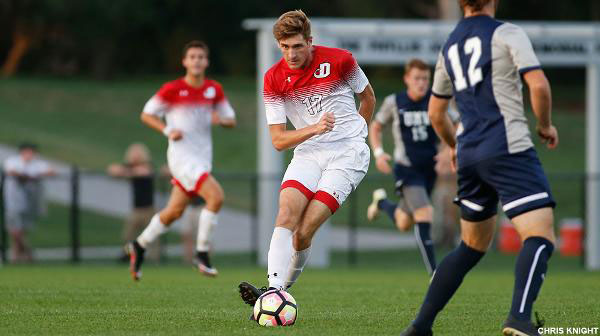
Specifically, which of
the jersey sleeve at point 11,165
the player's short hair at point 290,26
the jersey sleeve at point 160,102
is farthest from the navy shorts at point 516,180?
the jersey sleeve at point 11,165

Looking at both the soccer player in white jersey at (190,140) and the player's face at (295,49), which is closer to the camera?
the player's face at (295,49)

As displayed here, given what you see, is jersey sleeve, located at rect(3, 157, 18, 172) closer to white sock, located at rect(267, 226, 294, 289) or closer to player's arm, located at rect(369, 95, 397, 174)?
player's arm, located at rect(369, 95, 397, 174)

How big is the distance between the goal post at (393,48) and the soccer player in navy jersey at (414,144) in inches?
199

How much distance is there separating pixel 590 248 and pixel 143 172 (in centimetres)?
771

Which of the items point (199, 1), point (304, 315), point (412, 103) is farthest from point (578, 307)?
point (199, 1)

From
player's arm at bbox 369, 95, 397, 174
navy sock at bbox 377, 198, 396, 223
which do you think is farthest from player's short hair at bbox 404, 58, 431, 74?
navy sock at bbox 377, 198, 396, 223

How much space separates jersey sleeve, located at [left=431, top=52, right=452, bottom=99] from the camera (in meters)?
6.52

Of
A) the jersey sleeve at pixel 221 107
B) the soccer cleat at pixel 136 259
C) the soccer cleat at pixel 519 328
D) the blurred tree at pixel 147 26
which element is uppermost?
the blurred tree at pixel 147 26

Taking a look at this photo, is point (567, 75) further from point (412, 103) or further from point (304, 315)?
point (304, 315)

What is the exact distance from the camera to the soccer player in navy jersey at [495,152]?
615cm

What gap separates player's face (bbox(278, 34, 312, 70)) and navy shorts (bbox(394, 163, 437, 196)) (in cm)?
487

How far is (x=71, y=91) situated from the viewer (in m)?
51.0

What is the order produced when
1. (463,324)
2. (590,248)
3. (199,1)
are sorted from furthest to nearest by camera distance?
(199,1)
(590,248)
(463,324)

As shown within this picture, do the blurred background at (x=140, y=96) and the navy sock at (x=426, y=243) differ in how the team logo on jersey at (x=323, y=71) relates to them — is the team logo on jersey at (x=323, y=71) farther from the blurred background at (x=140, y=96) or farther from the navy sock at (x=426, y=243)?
the blurred background at (x=140, y=96)
